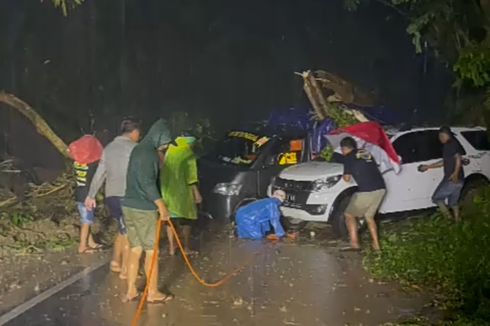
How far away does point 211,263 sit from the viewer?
38.0 ft

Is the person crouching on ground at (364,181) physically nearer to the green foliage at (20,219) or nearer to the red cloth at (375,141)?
the red cloth at (375,141)

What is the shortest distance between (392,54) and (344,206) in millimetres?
10769

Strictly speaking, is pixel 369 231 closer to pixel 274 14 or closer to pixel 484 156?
pixel 484 156

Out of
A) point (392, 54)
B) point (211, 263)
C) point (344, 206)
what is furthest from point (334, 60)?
point (211, 263)

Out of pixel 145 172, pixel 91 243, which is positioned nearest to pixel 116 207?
pixel 145 172

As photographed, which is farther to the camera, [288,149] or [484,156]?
[288,149]

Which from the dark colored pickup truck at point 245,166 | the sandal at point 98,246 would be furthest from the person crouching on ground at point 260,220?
the sandal at point 98,246

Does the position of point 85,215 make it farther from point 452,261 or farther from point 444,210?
point 444,210

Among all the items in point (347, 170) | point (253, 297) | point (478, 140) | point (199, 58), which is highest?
point (199, 58)

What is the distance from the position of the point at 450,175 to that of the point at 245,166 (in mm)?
3609

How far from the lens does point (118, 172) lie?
10117 mm

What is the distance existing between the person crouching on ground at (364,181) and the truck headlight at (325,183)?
1.34m

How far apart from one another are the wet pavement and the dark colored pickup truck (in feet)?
8.70

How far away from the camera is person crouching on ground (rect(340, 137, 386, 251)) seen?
38.7 ft
